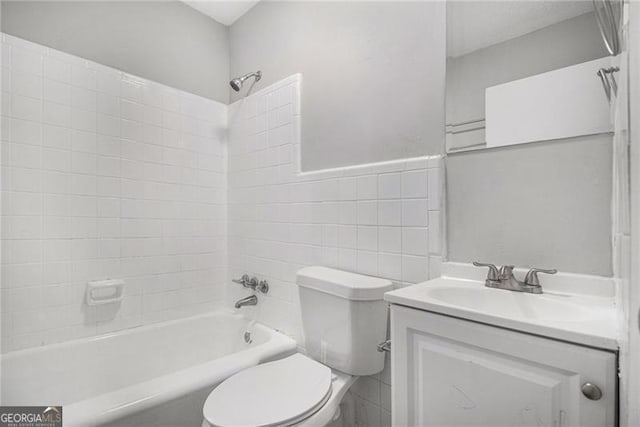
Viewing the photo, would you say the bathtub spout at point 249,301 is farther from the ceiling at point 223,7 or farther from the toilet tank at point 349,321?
the ceiling at point 223,7

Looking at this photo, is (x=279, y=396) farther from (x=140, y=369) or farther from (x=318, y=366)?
(x=140, y=369)

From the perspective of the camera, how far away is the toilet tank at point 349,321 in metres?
1.21

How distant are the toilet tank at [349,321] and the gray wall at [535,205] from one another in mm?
359

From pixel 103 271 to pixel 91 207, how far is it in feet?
1.19

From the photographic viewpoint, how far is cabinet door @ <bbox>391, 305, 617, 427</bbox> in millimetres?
611

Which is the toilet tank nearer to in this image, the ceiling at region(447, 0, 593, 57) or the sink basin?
the sink basin

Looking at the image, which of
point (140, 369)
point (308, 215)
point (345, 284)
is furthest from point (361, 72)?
point (140, 369)

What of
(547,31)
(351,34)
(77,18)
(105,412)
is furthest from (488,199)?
(77,18)

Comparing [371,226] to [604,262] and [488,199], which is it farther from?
[604,262]

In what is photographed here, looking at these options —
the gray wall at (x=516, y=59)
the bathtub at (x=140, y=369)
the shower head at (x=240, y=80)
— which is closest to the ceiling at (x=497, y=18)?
the gray wall at (x=516, y=59)

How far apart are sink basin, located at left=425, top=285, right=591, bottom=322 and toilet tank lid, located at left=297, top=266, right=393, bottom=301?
258mm

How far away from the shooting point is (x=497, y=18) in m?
1.13

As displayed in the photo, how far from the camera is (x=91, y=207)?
65.7 inches

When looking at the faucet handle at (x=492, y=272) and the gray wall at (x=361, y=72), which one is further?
the gray wall at (x=361, y=72)
